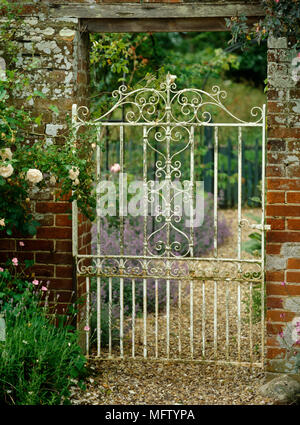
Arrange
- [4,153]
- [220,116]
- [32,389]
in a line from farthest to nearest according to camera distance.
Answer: [220,116] → [4,153] → [32,389]

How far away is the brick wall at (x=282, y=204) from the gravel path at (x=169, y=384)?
15.0 inches

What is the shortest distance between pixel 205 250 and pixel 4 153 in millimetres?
5073

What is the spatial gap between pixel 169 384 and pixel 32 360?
1214 millimetres

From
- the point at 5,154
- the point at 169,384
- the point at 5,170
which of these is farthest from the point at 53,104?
the point at 169,384

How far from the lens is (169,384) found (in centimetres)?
458

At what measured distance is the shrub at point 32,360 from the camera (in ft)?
12.4

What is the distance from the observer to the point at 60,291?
4727 mm

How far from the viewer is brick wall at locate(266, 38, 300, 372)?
4.23 meters

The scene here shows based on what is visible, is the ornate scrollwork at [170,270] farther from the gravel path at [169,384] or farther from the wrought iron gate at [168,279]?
the gravel path at [169,384]

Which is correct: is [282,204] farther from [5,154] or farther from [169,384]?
[5,154]

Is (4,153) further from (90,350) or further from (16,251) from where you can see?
(90,350)

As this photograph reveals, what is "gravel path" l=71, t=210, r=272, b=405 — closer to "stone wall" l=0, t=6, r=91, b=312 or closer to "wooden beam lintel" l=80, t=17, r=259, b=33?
"stone wall" l=0, t=6, r=91, b=312

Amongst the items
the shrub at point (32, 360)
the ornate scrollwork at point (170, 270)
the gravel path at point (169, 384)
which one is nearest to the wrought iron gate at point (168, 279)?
the ornate scrollwork at point (170, 270)

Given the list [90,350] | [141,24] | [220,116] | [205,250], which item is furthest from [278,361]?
[220,116]
